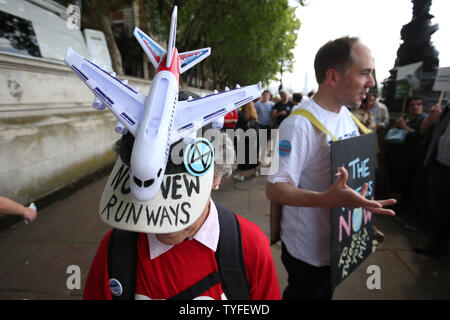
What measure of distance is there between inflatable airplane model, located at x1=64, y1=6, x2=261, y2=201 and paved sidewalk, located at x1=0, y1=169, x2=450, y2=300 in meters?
2.57

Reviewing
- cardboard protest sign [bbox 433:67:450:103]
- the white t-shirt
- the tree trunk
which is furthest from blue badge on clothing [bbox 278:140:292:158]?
the tree trunk

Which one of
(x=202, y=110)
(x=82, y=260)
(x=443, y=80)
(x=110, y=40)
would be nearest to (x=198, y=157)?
(x=202, y=110)

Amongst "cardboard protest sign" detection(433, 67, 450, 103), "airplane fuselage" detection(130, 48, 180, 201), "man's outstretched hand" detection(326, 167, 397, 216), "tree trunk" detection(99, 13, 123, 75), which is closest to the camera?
"airplane fuselage" detection(130, 48, 180, 201)

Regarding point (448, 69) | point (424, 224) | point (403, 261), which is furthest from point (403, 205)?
point (448, 69)

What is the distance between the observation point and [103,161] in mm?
A: 6293

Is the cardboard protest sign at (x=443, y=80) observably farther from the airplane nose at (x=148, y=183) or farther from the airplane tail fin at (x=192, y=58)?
the airplane nose at (x=148, y=183)

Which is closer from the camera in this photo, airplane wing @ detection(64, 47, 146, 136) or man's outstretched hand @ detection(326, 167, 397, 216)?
airplane wing @ detection(64, 47, 146, 136)

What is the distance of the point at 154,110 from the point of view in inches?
25.5

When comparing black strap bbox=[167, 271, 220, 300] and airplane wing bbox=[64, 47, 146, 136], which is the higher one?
airplane wing bbox=[64, 47, 146, 136]

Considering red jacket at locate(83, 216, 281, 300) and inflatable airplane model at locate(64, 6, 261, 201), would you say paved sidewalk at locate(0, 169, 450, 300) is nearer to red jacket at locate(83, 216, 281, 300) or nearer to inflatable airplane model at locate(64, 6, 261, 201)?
red jacket at locate(83, 216, 281, 300)

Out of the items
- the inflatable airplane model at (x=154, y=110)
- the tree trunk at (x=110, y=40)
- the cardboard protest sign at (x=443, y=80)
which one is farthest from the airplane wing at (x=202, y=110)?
the tree trunk at (x=110, y=40)

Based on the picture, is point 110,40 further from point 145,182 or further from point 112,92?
point 145,182

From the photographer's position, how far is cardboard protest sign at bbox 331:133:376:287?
1529 mm

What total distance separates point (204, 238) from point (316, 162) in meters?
0.99
